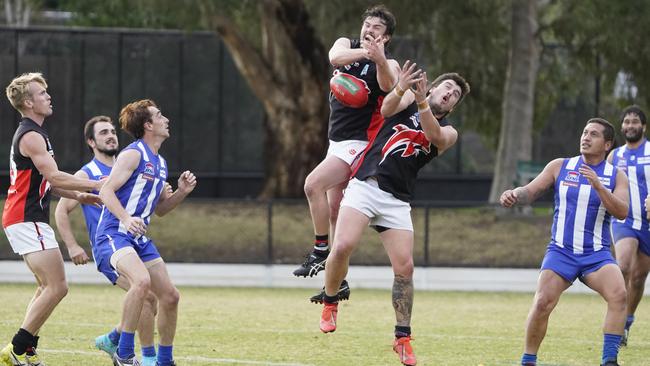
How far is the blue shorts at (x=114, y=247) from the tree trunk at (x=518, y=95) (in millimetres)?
15005

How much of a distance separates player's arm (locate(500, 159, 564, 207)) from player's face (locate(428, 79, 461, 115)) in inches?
34.8

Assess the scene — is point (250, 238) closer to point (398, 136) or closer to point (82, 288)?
point (82, 288)

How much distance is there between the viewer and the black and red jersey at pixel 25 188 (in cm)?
914

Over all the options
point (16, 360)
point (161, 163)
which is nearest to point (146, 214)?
point (161, 163)

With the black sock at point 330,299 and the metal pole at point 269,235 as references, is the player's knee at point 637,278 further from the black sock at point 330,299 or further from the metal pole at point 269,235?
the metal pole at point 269,235

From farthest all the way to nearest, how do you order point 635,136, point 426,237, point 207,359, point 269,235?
point 269,235 < point 426,237 < point 635,136 < point 207,359

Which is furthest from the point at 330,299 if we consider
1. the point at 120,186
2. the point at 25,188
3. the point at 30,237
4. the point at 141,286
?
the point at 25,188

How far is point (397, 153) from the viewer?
28.2ft

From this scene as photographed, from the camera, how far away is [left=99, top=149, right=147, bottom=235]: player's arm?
8336 millimetres

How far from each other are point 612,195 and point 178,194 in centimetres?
350

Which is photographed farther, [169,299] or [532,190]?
[532,190]

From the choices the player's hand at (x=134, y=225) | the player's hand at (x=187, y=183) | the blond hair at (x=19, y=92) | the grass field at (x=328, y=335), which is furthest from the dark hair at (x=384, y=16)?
the grass field at (x=328, y=335)

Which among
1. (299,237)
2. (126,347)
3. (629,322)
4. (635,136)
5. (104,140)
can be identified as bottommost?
(299,237)

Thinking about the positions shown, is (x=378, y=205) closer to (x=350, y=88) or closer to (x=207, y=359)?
(x=350, y=88)
